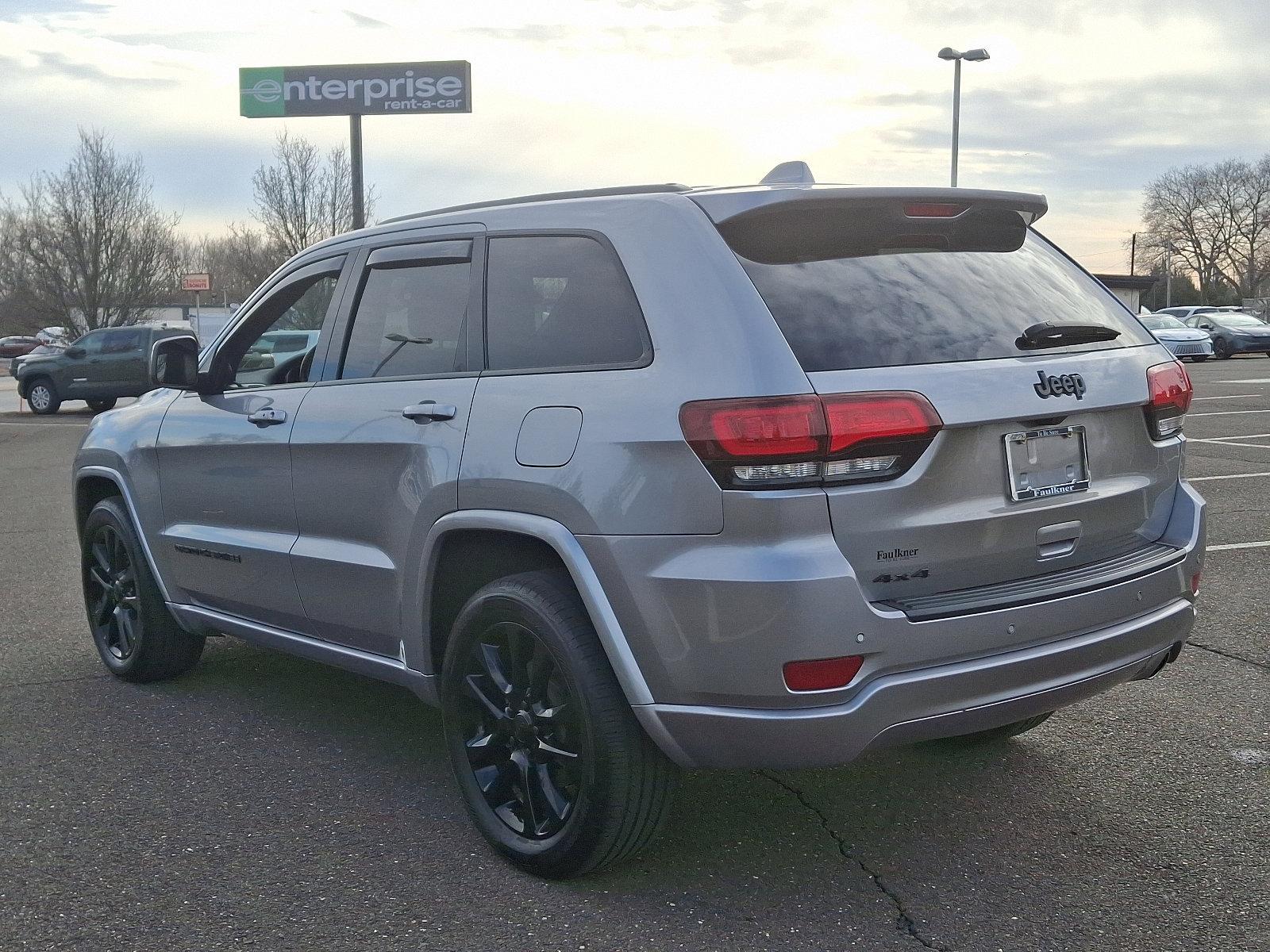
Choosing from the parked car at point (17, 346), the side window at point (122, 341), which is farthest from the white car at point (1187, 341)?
the parked car at point (17, 346)

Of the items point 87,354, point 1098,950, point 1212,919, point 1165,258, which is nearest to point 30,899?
Result: point 1098,950

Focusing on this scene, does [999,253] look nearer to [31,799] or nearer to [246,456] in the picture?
[246,456]

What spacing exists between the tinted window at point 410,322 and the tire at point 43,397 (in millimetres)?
24254

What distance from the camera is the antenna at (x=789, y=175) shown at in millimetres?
3469

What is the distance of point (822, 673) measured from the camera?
292 cm

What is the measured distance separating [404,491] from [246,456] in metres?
1.08

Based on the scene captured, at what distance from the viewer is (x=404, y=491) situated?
3.78 m

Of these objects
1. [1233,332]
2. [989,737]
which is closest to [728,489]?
[989,737]

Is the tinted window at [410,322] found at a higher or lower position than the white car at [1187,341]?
higher

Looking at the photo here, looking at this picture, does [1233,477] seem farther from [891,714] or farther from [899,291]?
[891,714]

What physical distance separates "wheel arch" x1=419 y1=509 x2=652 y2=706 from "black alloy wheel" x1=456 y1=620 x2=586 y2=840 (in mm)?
199

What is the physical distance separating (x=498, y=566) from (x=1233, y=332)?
121ft

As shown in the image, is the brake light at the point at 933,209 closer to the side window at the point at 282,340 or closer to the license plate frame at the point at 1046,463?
the license plate frame at the point at 1046,463

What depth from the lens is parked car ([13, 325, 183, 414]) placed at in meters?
25.5
